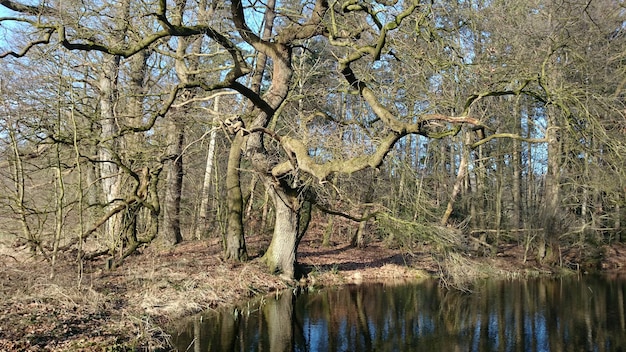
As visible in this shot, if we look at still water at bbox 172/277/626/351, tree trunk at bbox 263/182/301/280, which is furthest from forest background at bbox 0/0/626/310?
still water at bbox 172/277/626/351

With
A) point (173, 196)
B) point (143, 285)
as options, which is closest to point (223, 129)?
point (143, 285)

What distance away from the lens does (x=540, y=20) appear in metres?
15.2

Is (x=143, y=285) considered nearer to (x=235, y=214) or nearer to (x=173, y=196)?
(x=235, y=214)

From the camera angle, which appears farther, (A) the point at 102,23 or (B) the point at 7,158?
(A) the point at 102,23

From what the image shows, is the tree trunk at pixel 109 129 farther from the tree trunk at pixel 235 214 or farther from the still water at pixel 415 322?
the still water at pixel 415 322

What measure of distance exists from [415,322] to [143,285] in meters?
5.24

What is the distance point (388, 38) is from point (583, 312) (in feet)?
23.0

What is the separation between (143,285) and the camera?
1030 cm

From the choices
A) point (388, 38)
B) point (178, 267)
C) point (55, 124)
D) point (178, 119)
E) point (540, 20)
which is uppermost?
point (540, 20)

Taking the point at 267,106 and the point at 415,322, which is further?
the point at 267,106

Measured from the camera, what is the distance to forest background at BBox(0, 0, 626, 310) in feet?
31.8

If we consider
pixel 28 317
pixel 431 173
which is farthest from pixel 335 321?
pixel 431 173

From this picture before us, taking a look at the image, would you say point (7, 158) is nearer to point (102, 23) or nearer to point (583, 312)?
point (102, 23)

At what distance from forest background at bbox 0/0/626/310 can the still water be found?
159 cm
